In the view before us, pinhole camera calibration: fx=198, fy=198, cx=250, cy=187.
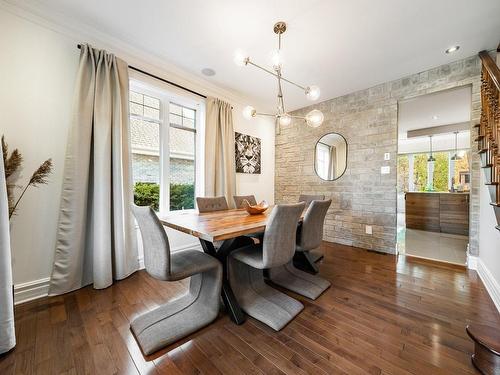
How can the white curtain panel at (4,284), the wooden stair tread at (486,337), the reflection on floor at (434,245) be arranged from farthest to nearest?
the reflection on floor at (434,245)
the white curtain panel at (4,284)
the wooden stair tread at (486,337)

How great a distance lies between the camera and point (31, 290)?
5.90 feet

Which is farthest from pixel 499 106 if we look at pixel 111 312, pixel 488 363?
pixel 111 312

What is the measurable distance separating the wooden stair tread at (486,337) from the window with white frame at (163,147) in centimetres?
309

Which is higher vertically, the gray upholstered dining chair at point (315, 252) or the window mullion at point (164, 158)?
the window mullion at point (164, 158)

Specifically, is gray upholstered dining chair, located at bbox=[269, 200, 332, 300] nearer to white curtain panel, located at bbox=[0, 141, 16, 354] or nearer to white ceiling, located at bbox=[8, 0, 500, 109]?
white ceiling, located at bbox=[8, 0, 500, 109]

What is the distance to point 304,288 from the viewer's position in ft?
6.37

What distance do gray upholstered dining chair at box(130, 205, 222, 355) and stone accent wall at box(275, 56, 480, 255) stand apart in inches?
108

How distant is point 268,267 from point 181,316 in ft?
2.53

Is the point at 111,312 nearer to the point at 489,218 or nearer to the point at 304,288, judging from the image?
the point at 304,288

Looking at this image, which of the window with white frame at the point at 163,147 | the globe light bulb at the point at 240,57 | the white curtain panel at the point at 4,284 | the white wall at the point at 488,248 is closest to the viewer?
the white curtain panel at the point at 4,284

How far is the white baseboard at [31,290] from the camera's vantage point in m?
1.74

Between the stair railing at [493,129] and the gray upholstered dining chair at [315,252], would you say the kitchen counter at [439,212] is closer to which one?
the gray upholstered dining chair at [315,252]

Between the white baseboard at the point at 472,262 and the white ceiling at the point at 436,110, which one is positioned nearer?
the white baseboard at the point at 472,262

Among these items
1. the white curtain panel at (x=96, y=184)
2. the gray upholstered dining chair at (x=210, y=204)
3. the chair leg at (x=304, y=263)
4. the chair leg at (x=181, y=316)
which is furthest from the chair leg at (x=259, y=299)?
the white curtain panel at (x=96, y=184)
